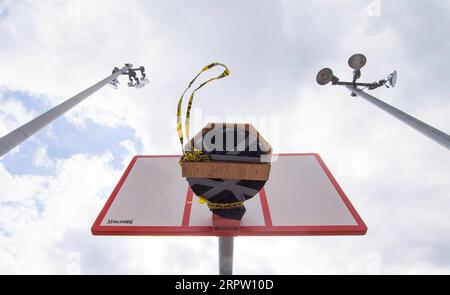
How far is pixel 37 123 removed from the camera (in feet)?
6.59

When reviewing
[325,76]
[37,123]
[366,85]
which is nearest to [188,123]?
[37,123]

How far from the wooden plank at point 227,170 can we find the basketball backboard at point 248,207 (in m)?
0.65

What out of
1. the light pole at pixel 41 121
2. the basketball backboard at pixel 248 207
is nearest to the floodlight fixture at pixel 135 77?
the light pole at pixel 41 121

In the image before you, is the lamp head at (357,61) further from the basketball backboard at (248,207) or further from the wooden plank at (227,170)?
the wooden plank at (227,170)

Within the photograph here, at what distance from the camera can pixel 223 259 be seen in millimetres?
2152

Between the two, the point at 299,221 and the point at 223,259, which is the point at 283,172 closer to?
the point at 299,221

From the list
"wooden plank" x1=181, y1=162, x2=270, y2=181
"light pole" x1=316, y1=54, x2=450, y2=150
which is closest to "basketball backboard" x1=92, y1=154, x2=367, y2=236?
"wooden plank" x1=181, y1=162, x2=270, y2=181

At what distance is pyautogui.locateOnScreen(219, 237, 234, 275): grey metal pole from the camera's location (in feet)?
6.73

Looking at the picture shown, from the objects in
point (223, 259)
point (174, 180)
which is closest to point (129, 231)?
point (174, 180)

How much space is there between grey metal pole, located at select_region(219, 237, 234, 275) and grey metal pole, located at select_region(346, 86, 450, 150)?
228 cm

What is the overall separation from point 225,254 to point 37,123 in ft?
7.57

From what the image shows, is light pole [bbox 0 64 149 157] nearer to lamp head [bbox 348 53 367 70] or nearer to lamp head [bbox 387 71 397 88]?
lamp head [bbox 348 53 367 70]

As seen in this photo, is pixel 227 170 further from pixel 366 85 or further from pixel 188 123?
pixel 366 85

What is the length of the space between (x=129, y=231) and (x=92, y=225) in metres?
0.37
